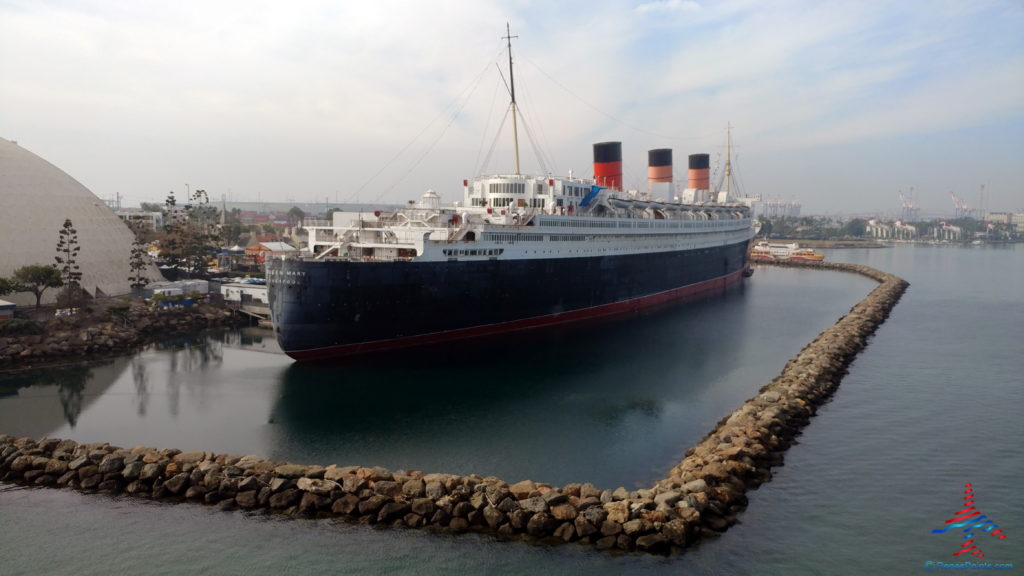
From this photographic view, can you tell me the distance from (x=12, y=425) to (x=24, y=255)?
686 inches

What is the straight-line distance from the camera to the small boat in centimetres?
7294

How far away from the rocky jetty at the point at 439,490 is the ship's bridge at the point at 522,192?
16887 millimetres

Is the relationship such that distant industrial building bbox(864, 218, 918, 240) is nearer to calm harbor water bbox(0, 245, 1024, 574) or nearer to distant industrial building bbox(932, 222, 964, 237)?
distant industrial building bbox(932, 222, 964, 237)

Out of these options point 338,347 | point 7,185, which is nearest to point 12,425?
point 338,347

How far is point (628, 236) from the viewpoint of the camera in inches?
1287

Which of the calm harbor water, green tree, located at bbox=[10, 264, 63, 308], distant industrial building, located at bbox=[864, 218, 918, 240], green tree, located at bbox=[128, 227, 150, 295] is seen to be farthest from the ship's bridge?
distant industrial building, located at bbox=[864, 218, 918, 240]

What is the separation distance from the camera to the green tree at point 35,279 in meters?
25.2

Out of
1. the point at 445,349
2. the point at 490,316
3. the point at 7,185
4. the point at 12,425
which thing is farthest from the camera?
the point at 7,185

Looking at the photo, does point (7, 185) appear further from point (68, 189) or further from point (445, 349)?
point (445, 349)

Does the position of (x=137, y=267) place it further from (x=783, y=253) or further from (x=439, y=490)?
(x=783, y=253)

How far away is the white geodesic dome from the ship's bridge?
1831 cm

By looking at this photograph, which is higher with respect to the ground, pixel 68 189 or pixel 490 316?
pixel 68 189
